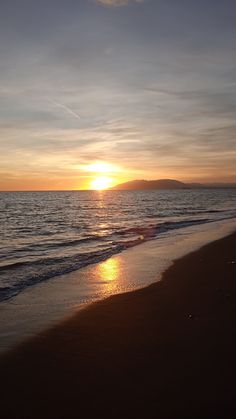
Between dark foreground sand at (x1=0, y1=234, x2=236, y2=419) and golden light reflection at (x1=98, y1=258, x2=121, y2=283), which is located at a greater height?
dark foreground sand at (x1=0, y1=234, x2=236, y2=419)

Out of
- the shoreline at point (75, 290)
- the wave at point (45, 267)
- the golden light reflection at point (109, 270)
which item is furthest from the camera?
the golden light reflection at point (109, 270)

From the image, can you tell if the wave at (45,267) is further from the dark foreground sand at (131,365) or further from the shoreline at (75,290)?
the dark foreground sand at (131,365)

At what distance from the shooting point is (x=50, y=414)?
488cm

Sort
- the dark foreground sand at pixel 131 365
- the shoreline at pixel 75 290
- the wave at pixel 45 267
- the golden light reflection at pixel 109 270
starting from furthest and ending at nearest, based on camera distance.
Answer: the golden light reflection at pixel 109 270 < the wave at pixel 45 267 < the shoreline at pixel 75 290 < the dark foreground sand at pixel 131 365

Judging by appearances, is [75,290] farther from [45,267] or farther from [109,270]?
[45,267]

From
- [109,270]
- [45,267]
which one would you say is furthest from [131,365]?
[45,267]

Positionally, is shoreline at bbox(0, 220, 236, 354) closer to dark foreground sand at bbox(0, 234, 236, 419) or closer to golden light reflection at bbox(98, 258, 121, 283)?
golden light reflection at bbox(98, 258, 121, 283)

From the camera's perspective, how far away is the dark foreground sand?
5.01 m

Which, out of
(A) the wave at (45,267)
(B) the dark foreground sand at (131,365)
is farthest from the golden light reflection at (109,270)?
(B) the dark foreground sand at (131,365)

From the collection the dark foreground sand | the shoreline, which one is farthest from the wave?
the dark foreground sand

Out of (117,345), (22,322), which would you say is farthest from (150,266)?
(117,345)

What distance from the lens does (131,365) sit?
20.1 feet

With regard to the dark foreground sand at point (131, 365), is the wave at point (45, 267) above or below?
below

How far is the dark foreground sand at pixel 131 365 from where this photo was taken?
5.01 m
